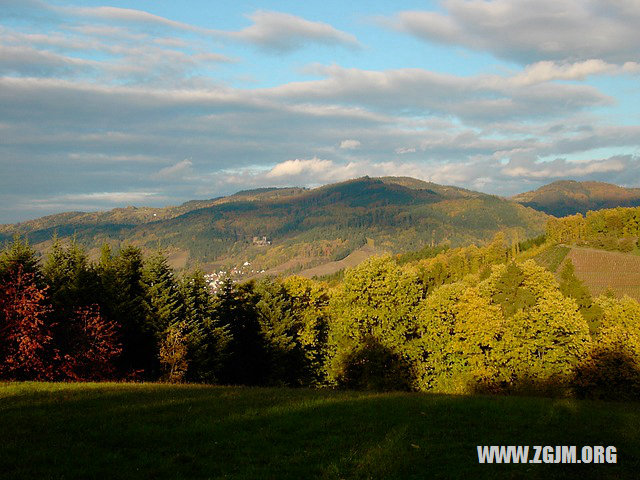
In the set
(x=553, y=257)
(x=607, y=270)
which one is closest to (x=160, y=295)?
(x=607, y=270)

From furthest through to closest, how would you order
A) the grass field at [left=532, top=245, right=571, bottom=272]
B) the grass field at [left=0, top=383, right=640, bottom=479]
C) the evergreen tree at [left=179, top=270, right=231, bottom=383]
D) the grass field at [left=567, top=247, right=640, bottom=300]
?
1. the grass field at [left=532, top=245, right=571, bottom=272]
2. the grass field at [left=567, top=247, right=640, bottom=300]
3. the evergreen tree at [left=179, top=270, right=231, bottom=383]
4. the grass field at [left=0, top=383, right=640, bottom=479]

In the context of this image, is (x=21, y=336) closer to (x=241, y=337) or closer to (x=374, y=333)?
(x=374, y=333)

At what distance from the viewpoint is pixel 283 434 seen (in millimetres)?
16266

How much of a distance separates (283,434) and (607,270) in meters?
167

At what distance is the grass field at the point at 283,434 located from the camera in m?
12.6

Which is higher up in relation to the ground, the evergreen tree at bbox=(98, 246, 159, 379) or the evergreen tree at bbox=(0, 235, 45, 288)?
the evergreen tree at bbox=(0, 235, 45, 288)

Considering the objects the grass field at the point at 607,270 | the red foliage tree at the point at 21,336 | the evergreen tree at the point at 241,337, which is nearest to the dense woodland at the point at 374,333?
the evergreen tree at the point at 241,337

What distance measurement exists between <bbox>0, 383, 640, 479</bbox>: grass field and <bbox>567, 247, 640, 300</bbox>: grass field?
122058 millimetres

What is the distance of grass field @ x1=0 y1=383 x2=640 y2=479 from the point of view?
12570 millimetres

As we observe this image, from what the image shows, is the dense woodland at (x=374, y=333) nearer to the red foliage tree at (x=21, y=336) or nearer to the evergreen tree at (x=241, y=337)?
the evergreen tree at (x=241, y=337)

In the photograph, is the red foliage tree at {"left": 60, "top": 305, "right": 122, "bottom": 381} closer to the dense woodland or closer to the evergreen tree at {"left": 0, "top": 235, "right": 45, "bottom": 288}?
the dense woodland

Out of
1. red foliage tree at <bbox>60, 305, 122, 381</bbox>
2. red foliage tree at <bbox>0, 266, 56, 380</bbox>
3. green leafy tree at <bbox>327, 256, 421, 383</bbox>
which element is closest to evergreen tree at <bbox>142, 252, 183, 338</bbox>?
red foliage tree at <bbox>60, 305, 122, 381</bbox>

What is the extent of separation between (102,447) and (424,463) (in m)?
9.42

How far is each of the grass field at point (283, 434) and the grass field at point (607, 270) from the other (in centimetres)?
12206
